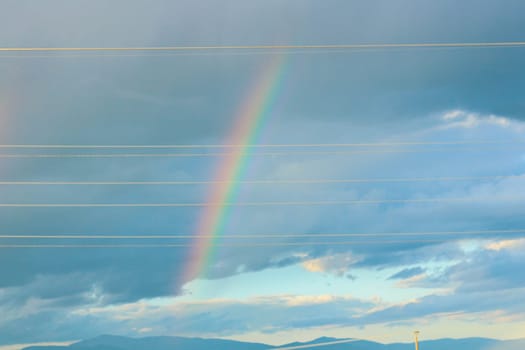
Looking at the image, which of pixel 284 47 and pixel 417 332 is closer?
pixel 284 47

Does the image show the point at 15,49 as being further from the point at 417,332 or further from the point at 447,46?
the point at 417,332

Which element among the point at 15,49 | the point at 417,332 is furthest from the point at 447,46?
the point at 417,332

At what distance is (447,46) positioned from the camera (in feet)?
167

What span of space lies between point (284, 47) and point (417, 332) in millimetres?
90041

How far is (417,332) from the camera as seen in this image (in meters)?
129

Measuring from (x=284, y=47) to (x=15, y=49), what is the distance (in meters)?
16.7

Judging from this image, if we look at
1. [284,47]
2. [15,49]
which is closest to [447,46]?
[284,47]

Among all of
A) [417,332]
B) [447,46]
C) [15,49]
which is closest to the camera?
[15,49]

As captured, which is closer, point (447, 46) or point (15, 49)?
point (15, 49)

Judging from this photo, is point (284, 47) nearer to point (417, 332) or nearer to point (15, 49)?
point (15, 49)

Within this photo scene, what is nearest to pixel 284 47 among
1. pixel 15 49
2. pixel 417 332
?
pixel 15 49

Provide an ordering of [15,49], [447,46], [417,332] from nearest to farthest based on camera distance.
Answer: [15,49]
[447,46]
[417,332]

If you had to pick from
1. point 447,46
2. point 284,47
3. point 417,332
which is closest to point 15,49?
point 284,47

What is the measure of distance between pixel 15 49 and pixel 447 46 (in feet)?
90.8
